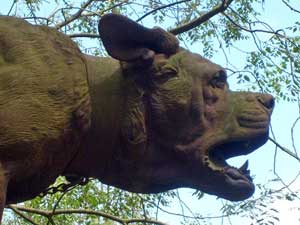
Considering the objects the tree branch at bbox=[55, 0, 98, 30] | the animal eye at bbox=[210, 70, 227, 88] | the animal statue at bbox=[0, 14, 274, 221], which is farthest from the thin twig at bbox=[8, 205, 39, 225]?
the animal eye at bbox=[210, 70, 227, 88]

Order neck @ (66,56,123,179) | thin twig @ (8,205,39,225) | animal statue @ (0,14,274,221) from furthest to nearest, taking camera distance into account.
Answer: thin twig @ (8,205,39,225) → neck @ (66,56,123,179) → animal statue @ (0,14,274,221)

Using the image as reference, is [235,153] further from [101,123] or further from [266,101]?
[101,123]

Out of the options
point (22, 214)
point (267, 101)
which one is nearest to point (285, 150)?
point (22, 214)

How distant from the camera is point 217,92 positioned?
380cm

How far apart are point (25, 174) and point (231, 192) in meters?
0.88

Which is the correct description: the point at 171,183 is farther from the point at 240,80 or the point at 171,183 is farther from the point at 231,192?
the point at 240,80

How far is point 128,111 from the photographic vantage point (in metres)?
3.63

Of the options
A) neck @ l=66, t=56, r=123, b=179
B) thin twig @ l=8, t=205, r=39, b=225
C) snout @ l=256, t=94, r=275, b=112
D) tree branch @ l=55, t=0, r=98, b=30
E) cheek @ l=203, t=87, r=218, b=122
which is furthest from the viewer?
tree branch @ l=55, t=0, r=98, b=30

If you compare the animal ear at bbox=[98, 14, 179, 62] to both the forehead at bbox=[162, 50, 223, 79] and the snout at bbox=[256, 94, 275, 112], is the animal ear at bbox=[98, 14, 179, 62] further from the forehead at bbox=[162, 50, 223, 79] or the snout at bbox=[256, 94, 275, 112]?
the snout at bbox=[256, 94, 275, 112]

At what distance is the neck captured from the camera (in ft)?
11.9

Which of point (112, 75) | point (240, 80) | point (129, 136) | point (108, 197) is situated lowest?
point (129, 136)

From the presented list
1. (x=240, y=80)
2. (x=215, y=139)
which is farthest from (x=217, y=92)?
(x=240, y=80)

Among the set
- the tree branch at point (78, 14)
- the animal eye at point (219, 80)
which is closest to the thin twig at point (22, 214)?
the tree branch at point (78, 14)

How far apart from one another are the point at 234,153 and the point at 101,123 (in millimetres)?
611
